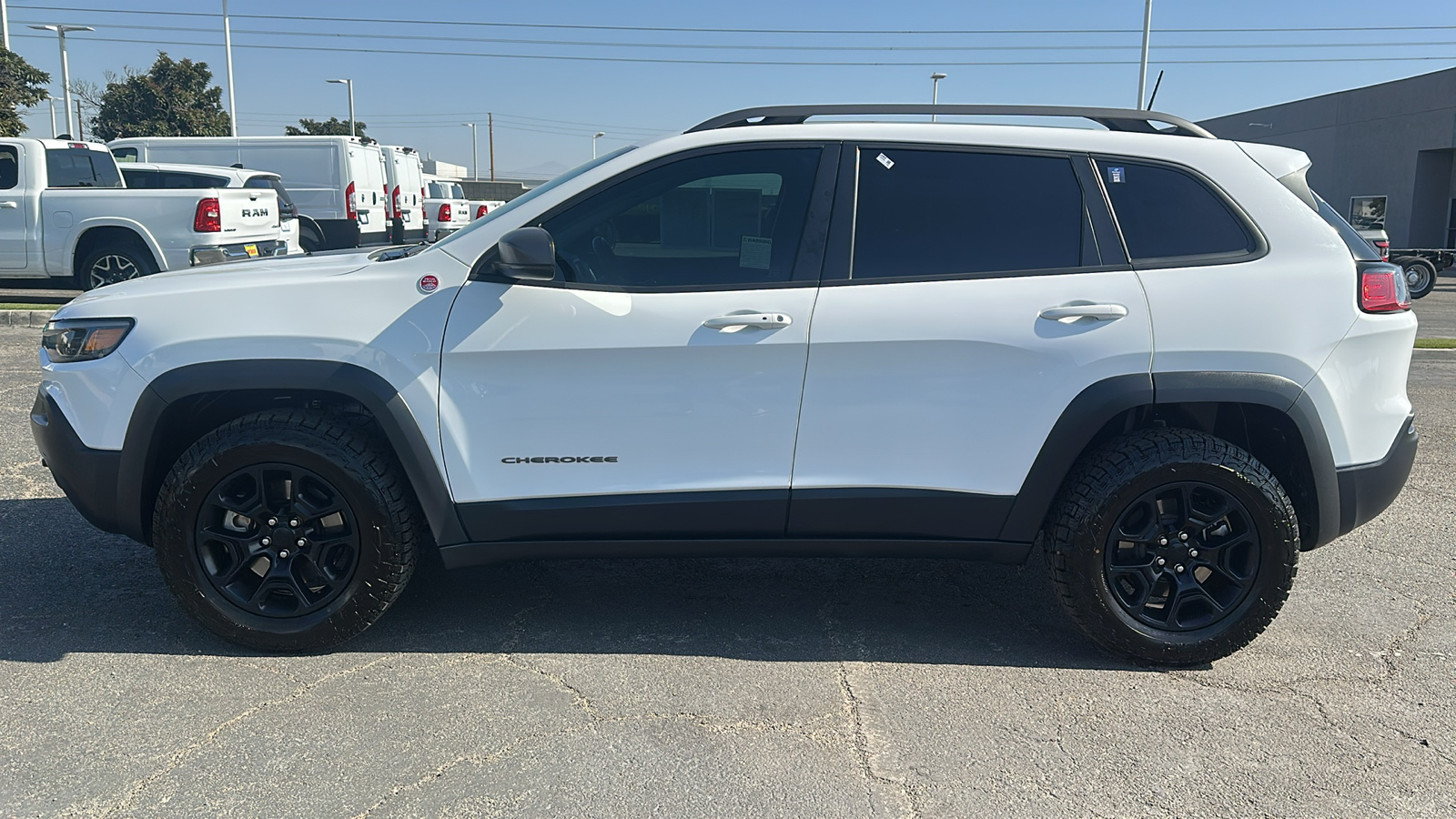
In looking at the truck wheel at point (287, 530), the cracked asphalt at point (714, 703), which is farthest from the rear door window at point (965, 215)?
the truck wheel at point (287, 530)

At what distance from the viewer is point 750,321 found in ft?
11.3

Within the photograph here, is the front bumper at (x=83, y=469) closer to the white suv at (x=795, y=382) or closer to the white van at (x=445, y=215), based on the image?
the white suv at (x=795, y=382)

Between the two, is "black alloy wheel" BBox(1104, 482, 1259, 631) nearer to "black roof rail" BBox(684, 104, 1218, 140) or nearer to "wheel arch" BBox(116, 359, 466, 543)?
"black roof rail" BBox(684, 104, 1218, 140)

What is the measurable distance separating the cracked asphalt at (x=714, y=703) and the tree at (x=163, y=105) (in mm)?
43896

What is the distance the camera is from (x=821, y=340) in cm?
347

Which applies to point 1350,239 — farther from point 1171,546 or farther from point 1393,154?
point 1393,154

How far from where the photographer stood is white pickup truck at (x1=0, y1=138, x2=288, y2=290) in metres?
11.9

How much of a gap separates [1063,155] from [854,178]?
0.70 m

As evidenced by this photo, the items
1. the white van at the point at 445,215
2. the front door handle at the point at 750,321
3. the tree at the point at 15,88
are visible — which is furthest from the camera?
the tree at the point at 15,88

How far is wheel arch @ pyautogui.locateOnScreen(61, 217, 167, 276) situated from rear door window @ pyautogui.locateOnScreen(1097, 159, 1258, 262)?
36.4ft

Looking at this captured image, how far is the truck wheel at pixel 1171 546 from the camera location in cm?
355

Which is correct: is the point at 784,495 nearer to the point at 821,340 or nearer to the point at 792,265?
the point at 821,340

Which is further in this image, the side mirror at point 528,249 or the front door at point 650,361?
the front door at point 650,361

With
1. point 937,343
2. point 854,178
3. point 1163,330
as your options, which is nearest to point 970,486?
point 937,343
